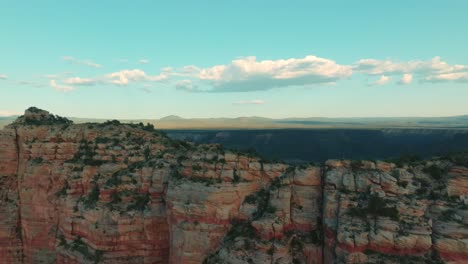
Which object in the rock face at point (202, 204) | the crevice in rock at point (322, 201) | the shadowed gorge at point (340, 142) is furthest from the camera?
the shadowed gorge at point (340, 142)

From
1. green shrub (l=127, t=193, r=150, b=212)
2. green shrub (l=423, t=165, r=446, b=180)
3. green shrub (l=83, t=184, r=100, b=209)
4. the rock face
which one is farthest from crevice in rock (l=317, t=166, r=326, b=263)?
green shrub (l=83, t=184, r=100, b=209)

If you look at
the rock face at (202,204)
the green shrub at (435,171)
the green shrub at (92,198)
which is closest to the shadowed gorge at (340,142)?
the rock face at (202,204)

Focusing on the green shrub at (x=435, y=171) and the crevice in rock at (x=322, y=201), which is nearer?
the green shrub at (x=435, y=171)

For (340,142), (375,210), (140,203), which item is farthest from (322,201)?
(340,142)

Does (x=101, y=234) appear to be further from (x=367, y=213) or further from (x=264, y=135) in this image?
(x=264, y=135)

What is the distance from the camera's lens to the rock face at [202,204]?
2031 centimetres

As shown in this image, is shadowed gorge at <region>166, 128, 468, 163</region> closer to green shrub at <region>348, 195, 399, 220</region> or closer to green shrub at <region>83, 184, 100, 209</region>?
green shrub at <region>83, 184, 100, 209</region>

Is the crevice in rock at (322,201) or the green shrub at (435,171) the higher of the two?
the green shrub at (435,171)

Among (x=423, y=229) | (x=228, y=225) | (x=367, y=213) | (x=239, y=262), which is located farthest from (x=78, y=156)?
(x=423, y=229)

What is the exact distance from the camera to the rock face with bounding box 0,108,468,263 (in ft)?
66.6

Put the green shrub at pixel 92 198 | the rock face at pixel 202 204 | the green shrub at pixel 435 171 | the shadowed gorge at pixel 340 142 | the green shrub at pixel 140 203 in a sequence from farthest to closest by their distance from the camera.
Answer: the shadowed gorge at pixel 340 142 → the green shrub at pixel 92 198 → the green shrub at pixel 140 203 → the green shrub at pixel 435 171 → the rock face at pixel 202 204

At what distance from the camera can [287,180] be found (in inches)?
966

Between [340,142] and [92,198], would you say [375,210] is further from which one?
[340,142]

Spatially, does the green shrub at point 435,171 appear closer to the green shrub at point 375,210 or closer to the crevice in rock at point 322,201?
the green shrub at point 375,210
